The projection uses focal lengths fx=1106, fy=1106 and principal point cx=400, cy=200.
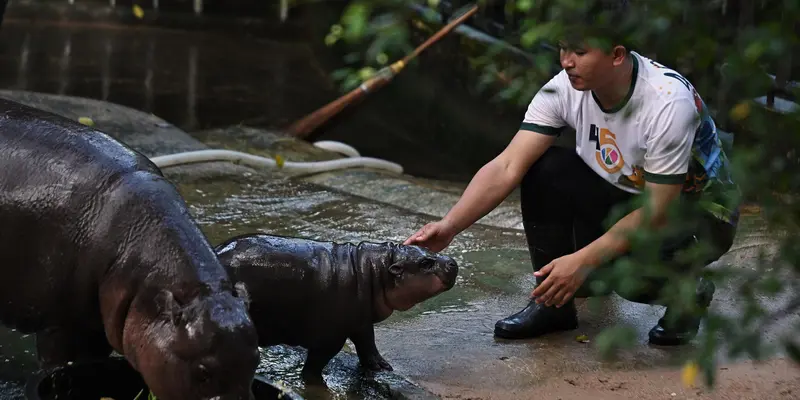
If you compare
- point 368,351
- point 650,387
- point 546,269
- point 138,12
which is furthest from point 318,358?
point 138,12

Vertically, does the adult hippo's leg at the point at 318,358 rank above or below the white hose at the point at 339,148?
above

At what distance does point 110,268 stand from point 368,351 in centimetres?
113

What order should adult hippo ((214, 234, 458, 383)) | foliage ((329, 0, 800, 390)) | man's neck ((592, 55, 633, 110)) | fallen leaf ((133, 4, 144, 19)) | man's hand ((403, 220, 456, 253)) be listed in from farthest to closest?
fallen leaf ((133, 4, 144, 19)) < man's hand ((403, 220, 456, 253)) < man's neck ((592, 55, 633, 110)) < adult hippo ((214, 234, 458, 383)) < foliage ((329, 0, 800, 390))

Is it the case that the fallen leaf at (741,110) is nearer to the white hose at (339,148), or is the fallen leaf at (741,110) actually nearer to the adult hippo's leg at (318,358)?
the adult hippo's leg at (318,358)

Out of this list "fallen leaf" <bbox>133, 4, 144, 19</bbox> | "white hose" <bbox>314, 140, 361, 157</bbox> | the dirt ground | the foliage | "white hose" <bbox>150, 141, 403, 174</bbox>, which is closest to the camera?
the foliage

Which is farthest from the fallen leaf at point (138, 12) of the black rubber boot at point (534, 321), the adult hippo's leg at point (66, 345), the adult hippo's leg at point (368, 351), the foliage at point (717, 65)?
the foliage at point (717, 65)

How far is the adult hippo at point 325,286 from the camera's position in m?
3.85

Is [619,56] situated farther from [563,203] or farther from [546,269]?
[546,269]

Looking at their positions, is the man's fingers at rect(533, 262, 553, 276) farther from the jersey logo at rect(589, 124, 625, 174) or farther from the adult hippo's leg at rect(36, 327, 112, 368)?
the adult hippo's leg at rect(36, 327, 112, 368)

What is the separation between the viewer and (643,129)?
14.1 ft

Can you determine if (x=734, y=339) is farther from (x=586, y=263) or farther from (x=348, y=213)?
(x=348, y=213)

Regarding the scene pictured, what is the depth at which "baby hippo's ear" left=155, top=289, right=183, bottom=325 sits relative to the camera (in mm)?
2943

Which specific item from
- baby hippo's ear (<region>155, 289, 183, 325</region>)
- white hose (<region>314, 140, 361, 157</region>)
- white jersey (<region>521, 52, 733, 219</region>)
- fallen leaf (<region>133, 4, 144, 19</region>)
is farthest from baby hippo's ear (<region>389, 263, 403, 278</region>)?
fallen leaf (<region>133, 4, 144, 19</region>)

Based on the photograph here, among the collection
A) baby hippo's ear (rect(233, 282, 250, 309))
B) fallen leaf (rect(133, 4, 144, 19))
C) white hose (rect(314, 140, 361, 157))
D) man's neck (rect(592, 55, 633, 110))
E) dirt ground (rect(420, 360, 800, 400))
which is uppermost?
man's neck (rect(592, 55, 633, 110))
